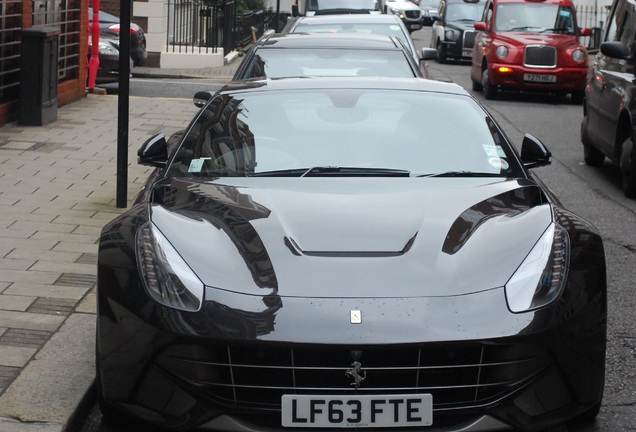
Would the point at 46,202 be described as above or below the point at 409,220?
below

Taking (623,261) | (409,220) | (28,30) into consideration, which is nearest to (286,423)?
(409,220)

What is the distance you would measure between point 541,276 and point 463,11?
26.8m

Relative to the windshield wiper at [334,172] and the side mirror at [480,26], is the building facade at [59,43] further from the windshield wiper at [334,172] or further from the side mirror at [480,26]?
the windshield wiper at [334,172]

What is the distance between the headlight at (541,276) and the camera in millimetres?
3984

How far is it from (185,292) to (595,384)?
4.92ft

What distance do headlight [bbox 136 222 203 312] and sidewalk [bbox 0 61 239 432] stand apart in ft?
2.10

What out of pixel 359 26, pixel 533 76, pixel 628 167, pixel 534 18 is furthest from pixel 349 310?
pixel 534 18

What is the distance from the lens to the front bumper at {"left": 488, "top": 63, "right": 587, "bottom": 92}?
20.1 metres

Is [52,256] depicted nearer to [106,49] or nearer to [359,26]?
[359,26]

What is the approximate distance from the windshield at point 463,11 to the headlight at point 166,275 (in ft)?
85.9

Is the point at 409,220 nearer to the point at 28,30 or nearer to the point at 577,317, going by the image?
the point at 577,317

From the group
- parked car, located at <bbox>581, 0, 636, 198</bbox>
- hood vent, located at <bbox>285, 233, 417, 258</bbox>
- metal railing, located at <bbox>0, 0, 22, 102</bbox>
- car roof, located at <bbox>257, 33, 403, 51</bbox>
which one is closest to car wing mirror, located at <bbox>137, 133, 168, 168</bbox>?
hood vent, located at <bbox>285, 233, 417, 258</bbox>

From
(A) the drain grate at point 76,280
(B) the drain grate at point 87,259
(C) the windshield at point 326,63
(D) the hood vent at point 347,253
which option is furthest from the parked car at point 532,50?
(D) the hood vent at point 347,253

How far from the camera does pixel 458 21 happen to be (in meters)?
29.6
